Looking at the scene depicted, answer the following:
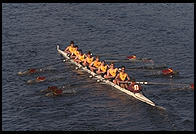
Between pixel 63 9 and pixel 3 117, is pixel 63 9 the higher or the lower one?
the higher one

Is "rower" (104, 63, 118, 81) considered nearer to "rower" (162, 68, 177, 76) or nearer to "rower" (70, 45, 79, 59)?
"rower" (162, 68, 177, 76)

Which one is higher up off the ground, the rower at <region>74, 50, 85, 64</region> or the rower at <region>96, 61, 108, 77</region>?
the rower at <region>74, 50, 85, 64</region>

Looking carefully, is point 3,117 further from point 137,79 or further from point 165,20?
point 165,20

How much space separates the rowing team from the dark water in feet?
4.48

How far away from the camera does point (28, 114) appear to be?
50.7 metres

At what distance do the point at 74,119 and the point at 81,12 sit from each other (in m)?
42.8

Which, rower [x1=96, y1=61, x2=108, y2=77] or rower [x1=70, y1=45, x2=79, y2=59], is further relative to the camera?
rower [x1=70, y1=45, x2=79, y2=59]

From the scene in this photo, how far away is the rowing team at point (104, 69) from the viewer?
2189 inches

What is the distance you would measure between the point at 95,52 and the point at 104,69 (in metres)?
11.0

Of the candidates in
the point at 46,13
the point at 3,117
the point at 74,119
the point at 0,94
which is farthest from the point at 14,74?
the point at 46,13

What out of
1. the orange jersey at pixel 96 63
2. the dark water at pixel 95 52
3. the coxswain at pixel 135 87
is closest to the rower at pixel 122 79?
the dark water at pixel 95 52

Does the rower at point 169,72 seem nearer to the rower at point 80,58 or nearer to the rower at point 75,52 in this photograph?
the rower at point 80,58

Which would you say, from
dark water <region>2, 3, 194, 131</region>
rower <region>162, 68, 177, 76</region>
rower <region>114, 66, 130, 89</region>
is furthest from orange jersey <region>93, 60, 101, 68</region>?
rower <region>162, 68, 177, 76</region>

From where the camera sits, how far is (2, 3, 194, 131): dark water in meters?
49.2
